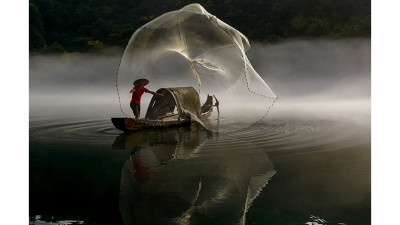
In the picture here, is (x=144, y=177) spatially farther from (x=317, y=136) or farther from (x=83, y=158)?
(x=317, y=136)

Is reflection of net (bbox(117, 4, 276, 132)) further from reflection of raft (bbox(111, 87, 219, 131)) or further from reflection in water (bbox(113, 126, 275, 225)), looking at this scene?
reflection in water (bbox(113, 126, 275, 225))

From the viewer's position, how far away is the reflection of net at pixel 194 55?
30.2 ft

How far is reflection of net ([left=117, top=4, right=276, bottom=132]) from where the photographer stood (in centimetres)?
920

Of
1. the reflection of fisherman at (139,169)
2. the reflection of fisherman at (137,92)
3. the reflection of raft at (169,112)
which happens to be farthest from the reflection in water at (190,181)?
the reflection of fisherman at (137,92)

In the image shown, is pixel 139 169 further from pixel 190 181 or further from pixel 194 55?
pixel 194 55

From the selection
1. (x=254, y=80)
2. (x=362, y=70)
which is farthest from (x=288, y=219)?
(x=362, y=70)

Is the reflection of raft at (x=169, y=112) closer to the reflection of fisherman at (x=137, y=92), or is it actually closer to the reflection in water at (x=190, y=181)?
the reflection of fisherman at (x=137, y=92)

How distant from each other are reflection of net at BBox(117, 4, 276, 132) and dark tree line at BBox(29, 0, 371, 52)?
23.9 meters

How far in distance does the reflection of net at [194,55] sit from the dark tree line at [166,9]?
2387 centimetres

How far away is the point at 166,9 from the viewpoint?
123 ft

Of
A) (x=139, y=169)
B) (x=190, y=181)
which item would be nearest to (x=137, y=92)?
(x=139, y=169)
